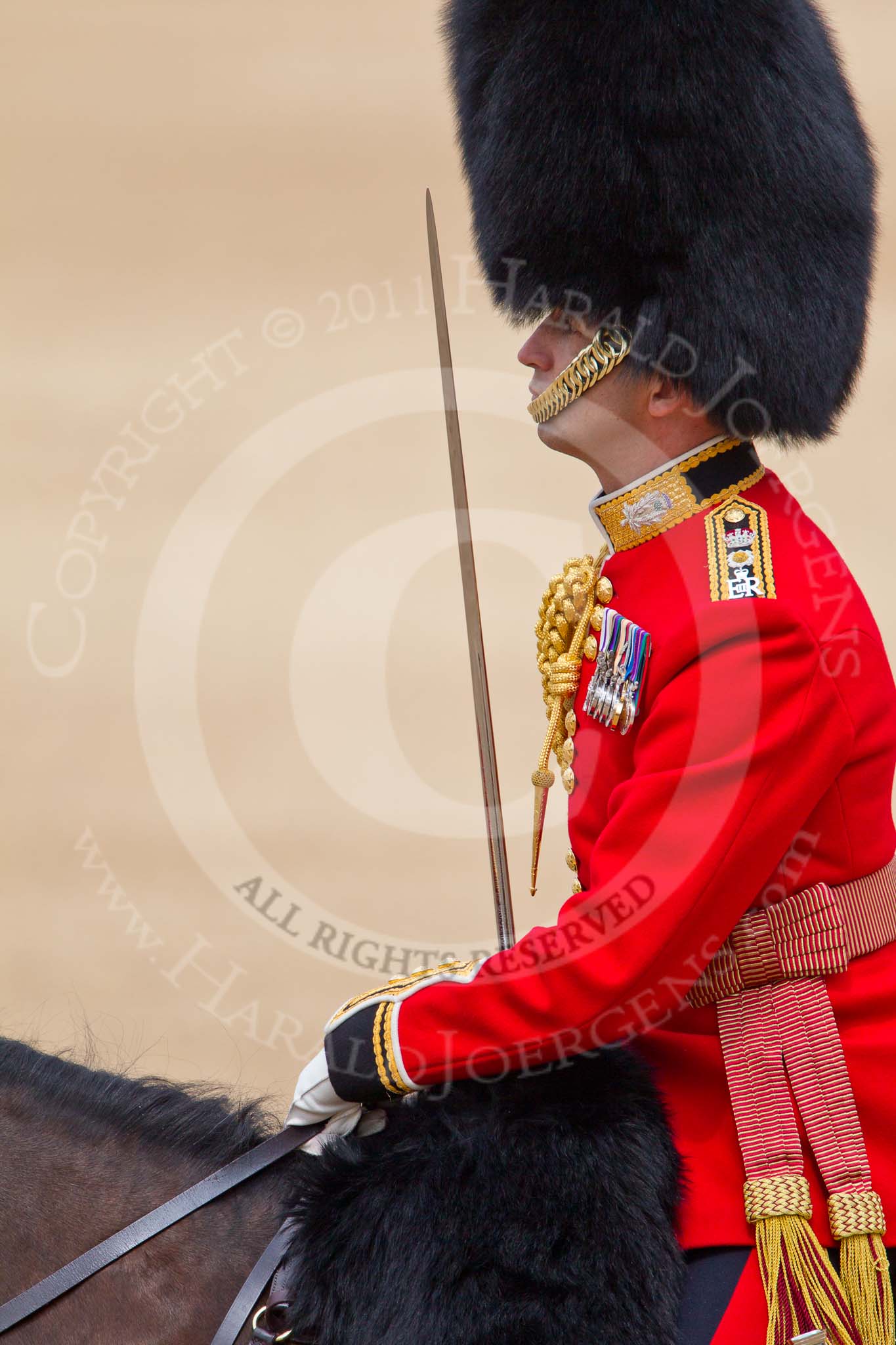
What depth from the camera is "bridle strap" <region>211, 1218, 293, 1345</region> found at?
3.89 ft

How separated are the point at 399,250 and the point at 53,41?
1043 millimetres

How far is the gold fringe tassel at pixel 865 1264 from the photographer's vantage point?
1151 mm

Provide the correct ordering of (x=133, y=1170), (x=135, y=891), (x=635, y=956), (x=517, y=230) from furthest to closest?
(x=135, y=891), (x=517, y=230), (x=133, y=1170), (x=635, y=956)

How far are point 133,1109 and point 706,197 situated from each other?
3.43 feet

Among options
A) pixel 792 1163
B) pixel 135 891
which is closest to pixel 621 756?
pixel 792 1163

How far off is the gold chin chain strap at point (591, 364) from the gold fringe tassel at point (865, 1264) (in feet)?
2.53

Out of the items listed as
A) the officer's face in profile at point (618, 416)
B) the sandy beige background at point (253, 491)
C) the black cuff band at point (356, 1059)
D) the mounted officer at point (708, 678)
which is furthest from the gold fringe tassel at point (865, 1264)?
the sandy beige background at point (253, 491)

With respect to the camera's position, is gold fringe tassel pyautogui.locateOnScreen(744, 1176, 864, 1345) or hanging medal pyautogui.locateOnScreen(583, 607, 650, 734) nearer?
gold fringe tassel pyautogui.locateOnScreen(744, 1176, 864, 1345)

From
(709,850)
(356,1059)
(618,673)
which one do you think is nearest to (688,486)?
(618,673)

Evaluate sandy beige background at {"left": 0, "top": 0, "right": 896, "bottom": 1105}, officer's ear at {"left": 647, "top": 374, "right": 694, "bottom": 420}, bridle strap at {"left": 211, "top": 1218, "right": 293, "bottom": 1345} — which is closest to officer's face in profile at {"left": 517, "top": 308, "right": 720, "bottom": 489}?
officer's ear at {"left": 647, "top": 374, "right": 694, "bottom": 420}

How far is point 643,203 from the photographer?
1.35 metres

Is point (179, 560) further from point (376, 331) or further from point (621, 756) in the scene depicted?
point (621, 756)

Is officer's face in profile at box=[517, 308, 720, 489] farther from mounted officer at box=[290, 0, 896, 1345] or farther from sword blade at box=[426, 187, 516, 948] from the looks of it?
sword blade at box=[426, 187, 516, 948]

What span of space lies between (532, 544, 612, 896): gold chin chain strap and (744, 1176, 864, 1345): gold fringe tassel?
1.40 ft
